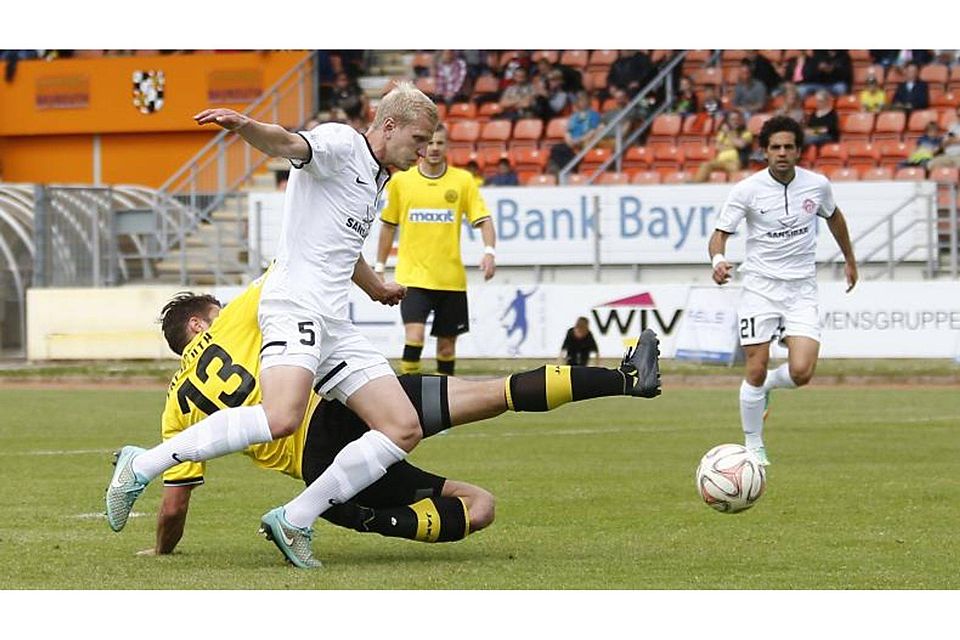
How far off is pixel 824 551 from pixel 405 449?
197cm

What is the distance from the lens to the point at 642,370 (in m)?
7.44

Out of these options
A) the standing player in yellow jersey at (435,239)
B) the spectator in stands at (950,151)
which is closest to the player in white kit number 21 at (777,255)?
the standing player in yellow jersey at (435,239)

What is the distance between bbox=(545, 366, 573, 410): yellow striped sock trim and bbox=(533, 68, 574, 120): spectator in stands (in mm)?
23667

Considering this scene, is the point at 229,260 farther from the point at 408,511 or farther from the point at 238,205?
the point at 408,511

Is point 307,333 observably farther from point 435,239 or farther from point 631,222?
point 631,222

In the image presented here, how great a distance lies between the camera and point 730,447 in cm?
832

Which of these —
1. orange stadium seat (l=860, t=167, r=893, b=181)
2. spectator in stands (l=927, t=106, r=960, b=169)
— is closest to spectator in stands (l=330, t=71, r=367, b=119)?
orange stadium seat (l=860, t=167, r=893, b=181)

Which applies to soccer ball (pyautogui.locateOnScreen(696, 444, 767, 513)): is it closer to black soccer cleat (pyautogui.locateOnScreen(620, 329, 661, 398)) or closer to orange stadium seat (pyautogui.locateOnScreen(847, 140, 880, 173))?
black soccer cleat (pyautogui.locateOnScreen(620, 329, 661, 398))

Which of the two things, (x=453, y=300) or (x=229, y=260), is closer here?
(x=453, y=300)

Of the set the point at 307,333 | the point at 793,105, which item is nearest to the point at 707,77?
the point at 793,105

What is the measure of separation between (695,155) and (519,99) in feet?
13.8

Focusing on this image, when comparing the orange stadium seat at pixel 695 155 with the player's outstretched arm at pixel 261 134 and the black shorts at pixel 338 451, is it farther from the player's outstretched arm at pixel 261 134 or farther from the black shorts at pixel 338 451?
the player's outstretched arm at pixel 261 134

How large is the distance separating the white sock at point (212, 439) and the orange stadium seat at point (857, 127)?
2224cm

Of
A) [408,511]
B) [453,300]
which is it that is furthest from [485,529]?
[453,300]
